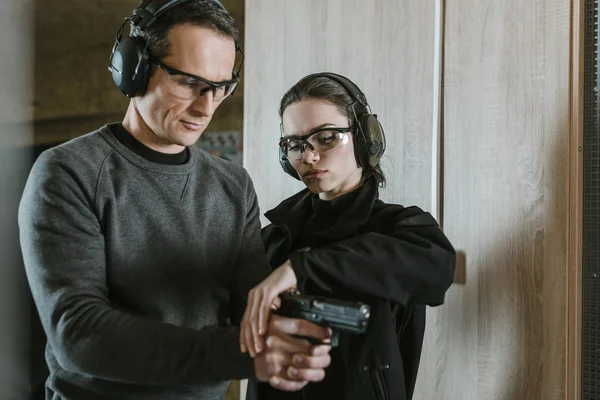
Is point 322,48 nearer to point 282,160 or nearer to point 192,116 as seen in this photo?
point 282,160

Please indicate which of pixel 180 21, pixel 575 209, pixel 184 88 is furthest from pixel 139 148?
pixel 575 209

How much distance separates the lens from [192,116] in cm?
117

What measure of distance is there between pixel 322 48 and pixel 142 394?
150 centimetres

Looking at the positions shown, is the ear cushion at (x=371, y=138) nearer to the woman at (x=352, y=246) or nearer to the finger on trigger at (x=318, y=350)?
the woman at (x=352, y=246)

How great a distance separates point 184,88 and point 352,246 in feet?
1.68

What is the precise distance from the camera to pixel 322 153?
1.54m

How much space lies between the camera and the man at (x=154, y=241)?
100cm

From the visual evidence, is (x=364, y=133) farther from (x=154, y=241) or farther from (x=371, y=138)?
(x=154, y=241)

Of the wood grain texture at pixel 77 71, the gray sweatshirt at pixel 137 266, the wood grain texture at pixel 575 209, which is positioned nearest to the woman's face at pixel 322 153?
the gray sweatshirt at pixel 137 266

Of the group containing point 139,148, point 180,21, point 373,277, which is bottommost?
point 373,277

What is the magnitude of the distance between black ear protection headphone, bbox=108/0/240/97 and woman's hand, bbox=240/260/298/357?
1.55 feet

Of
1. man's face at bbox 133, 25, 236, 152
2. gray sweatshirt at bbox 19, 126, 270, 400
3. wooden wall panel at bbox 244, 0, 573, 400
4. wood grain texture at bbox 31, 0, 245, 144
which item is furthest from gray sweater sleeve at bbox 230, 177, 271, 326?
wood grain texture at bbox 31, 0, 245, 144

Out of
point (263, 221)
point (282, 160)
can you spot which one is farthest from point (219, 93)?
point (263, 221)

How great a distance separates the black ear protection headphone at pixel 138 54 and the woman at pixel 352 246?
1.58 ft
